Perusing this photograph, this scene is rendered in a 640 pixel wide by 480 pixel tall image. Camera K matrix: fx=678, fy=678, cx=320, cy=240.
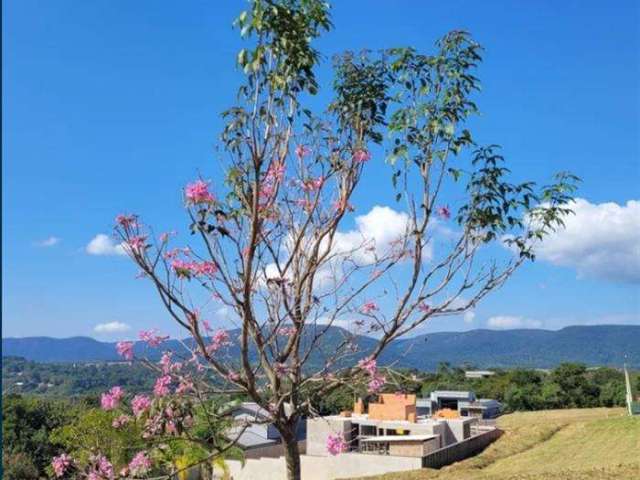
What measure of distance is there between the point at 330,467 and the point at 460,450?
158 inches

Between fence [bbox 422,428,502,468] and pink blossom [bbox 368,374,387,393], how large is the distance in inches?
505

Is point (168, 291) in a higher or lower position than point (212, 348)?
higher

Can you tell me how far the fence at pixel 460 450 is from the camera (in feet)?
52.1

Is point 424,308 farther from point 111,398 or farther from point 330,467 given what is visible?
point 330,467

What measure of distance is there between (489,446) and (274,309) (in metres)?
17.9

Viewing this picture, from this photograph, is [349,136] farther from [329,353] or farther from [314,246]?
[329,353]

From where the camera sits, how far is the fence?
15875mm

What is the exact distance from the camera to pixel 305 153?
3.68 meters

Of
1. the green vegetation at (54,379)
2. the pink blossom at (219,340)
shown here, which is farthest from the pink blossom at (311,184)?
the green vegetation at (54,379)

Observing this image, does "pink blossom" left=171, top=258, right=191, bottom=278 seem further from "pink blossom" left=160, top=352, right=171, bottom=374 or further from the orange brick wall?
the orange brick wall

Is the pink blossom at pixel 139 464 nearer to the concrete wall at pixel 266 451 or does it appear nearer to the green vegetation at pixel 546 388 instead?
the concrete wall at pixel 266 451

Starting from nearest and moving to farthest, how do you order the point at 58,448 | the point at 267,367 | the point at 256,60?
the point at 256,60, the point at 267,367, the point at 58,448

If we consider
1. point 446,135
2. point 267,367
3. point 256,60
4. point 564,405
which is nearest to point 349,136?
point 446,135

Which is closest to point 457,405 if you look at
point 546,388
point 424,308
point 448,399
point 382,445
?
point 448,399
